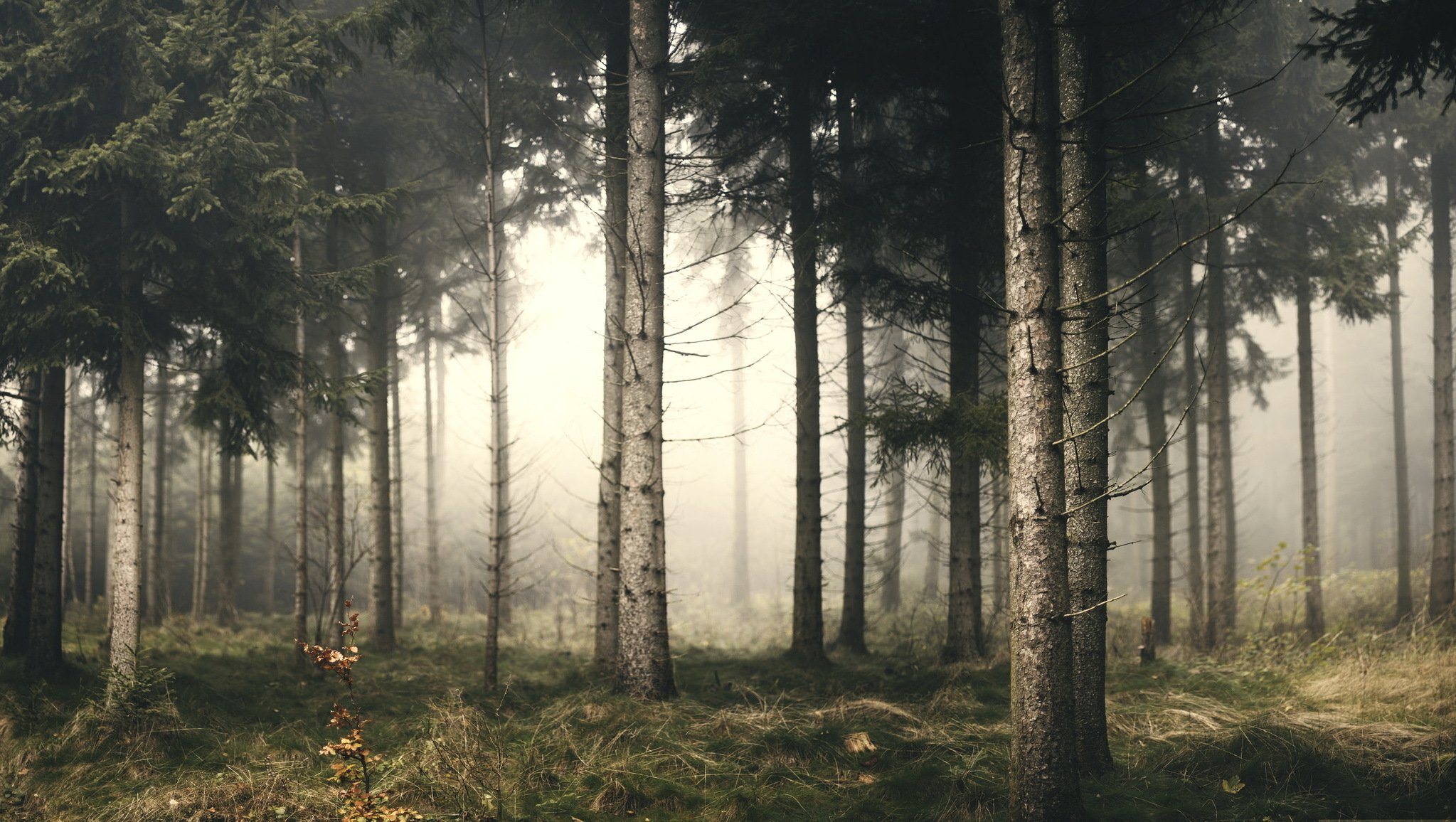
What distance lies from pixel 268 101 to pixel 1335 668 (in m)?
12.6

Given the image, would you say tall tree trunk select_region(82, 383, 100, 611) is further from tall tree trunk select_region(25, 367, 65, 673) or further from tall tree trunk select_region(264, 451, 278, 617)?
tall tree trunk select_region(25, 367, 65, 673)

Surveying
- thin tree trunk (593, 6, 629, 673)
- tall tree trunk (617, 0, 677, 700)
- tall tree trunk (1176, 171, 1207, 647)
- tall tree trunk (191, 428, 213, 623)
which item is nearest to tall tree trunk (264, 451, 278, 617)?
tall tree trunk (191, 428, 213, 623)

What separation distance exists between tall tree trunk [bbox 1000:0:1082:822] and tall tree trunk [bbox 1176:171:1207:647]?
8.38 metres

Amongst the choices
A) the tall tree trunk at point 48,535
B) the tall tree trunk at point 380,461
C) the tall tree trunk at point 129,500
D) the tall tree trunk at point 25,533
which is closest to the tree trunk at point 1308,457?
the tall tree trunk at point 380,461

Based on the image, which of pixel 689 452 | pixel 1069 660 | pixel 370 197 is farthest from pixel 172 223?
pixel 689 452

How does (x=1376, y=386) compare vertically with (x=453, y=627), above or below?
above

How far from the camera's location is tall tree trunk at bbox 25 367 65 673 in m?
8.12

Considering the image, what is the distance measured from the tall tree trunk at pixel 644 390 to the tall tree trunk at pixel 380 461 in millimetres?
5947

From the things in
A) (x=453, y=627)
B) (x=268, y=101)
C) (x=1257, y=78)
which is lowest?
(x=453, y=627)

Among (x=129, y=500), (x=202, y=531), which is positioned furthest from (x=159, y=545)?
(x=129, y=500)

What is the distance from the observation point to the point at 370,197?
29.4ft

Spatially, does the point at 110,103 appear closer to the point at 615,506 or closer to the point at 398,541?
the point at 615,506

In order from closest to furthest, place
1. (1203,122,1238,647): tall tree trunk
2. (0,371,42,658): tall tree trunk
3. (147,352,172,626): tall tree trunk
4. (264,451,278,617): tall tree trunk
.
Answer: (0,371,42,658): tall tree trunk
(1203,122,1238,647): tall tree trunk
(147,352,172,626): tall tree trunk
(264,451,278,617): tall tree trunk

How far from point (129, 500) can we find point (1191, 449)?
55.0 ft
